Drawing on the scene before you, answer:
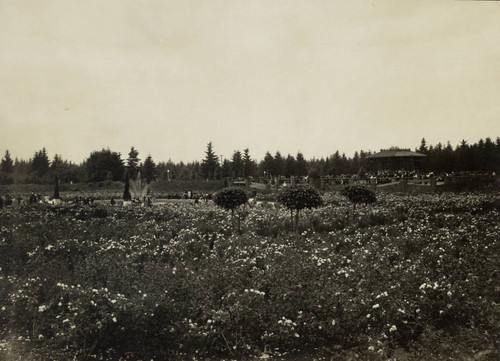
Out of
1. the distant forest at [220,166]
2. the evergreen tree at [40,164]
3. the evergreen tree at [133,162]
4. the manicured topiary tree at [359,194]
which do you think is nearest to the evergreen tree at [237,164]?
the distant forest at [220,166]

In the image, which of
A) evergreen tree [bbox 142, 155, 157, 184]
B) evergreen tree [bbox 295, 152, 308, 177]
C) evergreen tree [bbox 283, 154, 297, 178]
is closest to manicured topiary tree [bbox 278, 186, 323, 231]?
evergreen tree [bbox 142, 155, 157, 184]

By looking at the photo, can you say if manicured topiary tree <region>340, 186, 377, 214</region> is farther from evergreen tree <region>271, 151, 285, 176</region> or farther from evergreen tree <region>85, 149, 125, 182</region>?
evergreen tree <region>271, 151, 285, 176</region>

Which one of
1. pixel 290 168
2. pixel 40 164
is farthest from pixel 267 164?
pixel 40 164

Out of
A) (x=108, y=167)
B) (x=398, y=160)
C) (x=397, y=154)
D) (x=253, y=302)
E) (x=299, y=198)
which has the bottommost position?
(x=253, y=302)

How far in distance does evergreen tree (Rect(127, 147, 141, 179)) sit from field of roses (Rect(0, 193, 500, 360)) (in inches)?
1829

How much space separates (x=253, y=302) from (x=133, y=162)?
53.2m

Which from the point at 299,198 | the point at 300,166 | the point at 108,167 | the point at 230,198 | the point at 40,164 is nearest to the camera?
the point at 299,198

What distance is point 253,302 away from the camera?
270 inches

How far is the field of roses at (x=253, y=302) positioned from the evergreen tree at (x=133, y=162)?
46450 millimetres

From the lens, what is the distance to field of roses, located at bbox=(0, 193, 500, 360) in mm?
6109

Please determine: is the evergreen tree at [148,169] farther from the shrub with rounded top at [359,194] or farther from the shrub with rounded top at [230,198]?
the shrub with rounded top at [359,194]

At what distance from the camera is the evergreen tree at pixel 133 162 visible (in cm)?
5556

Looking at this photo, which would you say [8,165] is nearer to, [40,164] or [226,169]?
[40,164]

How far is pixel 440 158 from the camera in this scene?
57781 mm
